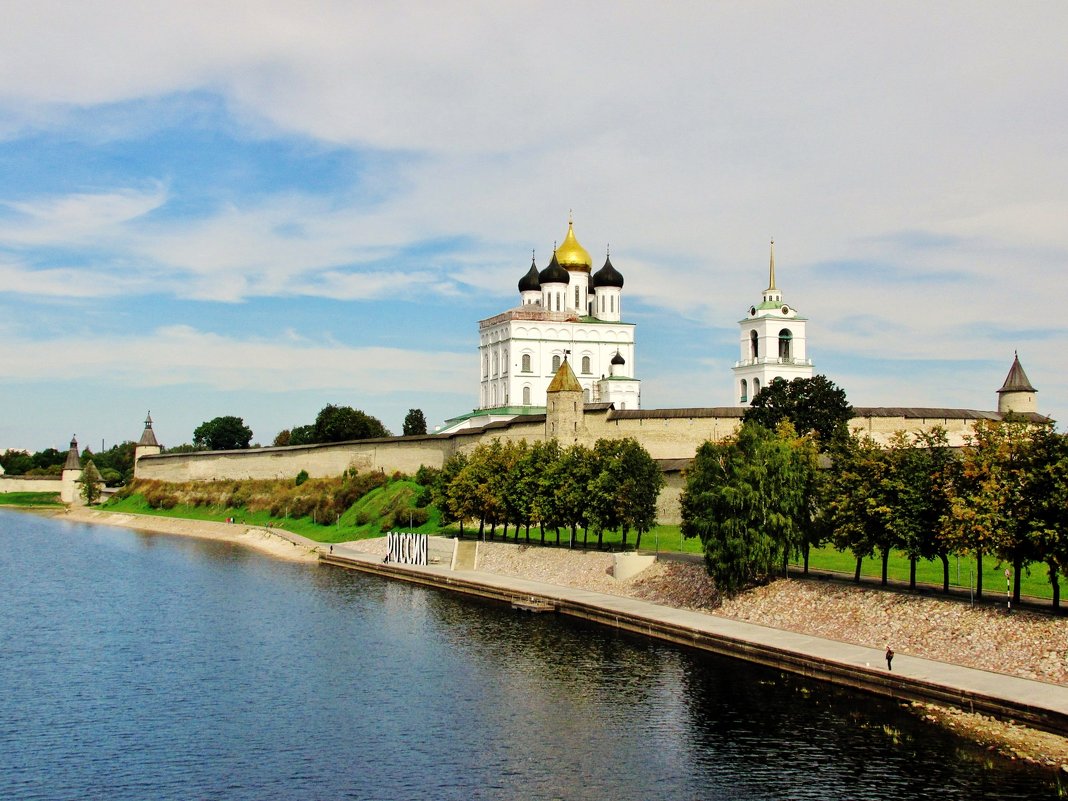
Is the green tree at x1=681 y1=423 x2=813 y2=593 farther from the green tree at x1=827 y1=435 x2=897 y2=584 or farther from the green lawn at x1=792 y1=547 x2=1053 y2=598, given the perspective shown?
the green lawn at x1=792 y1=547 x2=1053 y2=598

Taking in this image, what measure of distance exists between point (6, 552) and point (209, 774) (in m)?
44.8

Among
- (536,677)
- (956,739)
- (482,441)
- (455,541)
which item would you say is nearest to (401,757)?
(536,677)

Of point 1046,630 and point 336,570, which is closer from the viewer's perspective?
point 1046,630

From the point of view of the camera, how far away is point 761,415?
53.0 m

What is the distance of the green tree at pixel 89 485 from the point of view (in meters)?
98.8

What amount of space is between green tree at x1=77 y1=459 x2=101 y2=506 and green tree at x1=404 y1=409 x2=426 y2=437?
3156 cm

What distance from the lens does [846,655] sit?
2705 cm

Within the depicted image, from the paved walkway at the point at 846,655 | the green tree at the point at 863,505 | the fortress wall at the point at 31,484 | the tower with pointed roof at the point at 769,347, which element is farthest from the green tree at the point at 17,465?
the green tree at the point at 863,505

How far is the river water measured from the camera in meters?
19.9

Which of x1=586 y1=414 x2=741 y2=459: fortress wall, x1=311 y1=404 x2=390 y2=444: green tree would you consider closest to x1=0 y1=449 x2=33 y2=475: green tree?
x1=311 y1=404 x2=390 y2=444: green tree

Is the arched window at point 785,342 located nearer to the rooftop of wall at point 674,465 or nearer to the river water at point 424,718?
the rooftop of wall at point 674,465

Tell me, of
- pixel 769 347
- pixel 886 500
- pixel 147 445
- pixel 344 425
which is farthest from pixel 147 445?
pixel 886 500

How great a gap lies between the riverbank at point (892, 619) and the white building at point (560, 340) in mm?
31743

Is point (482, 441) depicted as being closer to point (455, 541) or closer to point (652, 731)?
point (455, 541)
